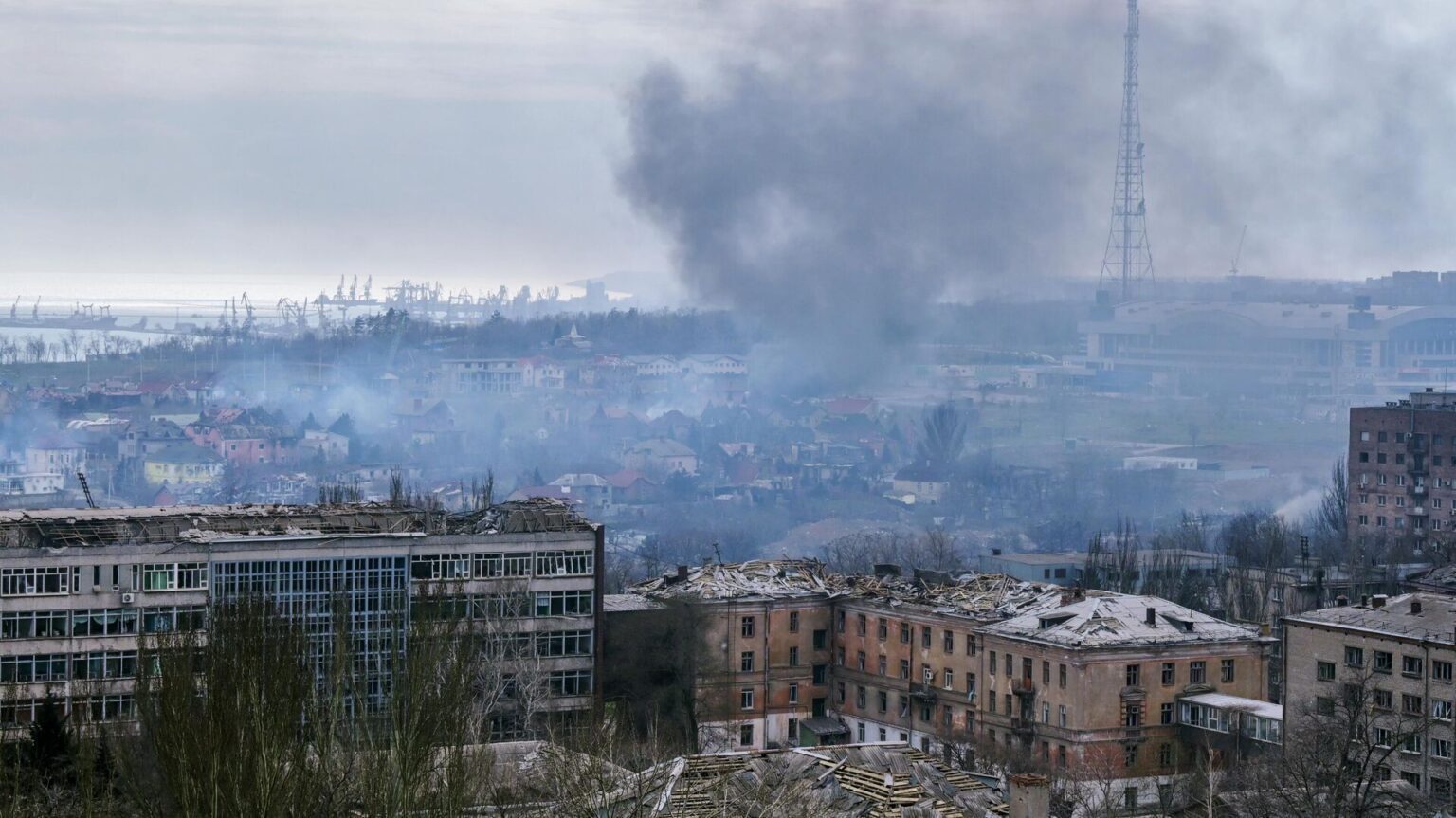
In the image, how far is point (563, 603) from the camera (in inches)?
902

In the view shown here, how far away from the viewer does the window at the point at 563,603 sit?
22797 millimetres

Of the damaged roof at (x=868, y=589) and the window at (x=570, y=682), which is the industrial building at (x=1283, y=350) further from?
the window at (x=570, y=682)

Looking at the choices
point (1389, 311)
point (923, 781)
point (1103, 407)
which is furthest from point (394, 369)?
point (923, 781)

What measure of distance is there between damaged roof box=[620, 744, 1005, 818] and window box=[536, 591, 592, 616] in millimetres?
5902

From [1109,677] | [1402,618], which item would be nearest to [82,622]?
[1109,677]

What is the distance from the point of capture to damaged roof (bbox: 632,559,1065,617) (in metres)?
25.6

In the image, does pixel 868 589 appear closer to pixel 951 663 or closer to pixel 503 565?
pixel 951 663

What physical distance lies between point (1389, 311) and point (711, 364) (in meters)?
28.5

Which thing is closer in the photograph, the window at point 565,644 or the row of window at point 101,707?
the row of window at point 101,707

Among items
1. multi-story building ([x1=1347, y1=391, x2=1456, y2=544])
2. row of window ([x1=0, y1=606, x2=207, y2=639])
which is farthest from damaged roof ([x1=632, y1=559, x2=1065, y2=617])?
multi-story building ([x1=1347, y1=391, x2=1456, y2=544])

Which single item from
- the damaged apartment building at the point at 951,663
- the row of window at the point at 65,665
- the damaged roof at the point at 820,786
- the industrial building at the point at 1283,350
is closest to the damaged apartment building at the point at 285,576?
the row of window at the point at 65,665

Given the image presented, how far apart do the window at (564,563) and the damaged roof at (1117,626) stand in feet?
14.7

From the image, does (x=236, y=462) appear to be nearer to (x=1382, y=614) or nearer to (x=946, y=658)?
(x=946, y=658)

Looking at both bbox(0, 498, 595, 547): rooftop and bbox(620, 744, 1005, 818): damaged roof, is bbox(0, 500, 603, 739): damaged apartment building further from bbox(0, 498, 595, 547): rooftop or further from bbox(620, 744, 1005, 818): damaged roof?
bbox(620, 744, 1005, 818): damaged roof
